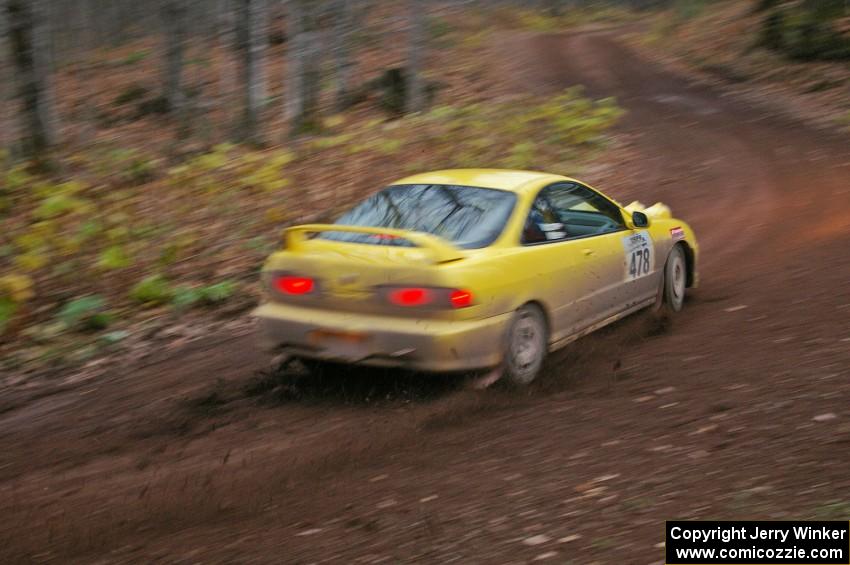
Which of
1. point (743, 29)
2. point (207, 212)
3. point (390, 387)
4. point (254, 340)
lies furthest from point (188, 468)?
point (743, 29)

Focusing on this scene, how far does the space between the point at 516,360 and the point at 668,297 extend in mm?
2547

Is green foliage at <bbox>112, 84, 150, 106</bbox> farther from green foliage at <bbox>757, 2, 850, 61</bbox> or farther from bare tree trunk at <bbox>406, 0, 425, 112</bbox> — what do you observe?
green foliage at <bbox>757, 2, 850, 61</bbox>

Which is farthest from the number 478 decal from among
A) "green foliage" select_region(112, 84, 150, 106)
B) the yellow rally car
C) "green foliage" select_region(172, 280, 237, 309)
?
"green foliage" select_region(112, 84, 150, 106)

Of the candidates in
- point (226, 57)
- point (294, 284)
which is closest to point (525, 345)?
point (294, 284)

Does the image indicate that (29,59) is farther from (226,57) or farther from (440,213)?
(440,213)

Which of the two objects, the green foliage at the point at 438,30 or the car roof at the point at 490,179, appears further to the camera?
the green foliage at the point at 438,30

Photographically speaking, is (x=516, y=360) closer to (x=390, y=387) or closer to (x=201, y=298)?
(x=390, y=387)

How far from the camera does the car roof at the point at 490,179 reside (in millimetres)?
7238

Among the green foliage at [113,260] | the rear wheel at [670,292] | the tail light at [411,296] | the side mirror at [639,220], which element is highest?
the tail light at [411,296]

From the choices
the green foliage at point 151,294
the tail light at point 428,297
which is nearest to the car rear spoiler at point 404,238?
the tail light at point 428,297

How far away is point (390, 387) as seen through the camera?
267 inches

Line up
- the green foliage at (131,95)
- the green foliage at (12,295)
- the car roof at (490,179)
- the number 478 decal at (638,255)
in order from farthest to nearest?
the green foliage at (131,95) → the green foliage at (12,295) → the number 478 decal at (638,255) → the car roof at (490,179)

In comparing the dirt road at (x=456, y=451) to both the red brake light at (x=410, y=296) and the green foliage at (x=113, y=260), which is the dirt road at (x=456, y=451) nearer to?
the red brake light at (x=410, y=296)

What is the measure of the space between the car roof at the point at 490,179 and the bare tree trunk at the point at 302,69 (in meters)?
12.8
